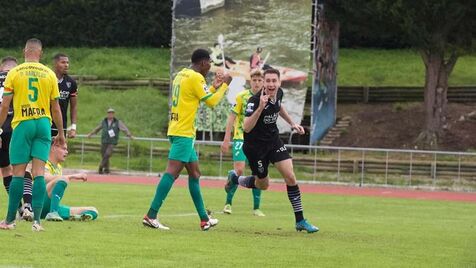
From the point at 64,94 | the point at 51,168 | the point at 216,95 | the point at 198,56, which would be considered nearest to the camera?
the point at 216,95

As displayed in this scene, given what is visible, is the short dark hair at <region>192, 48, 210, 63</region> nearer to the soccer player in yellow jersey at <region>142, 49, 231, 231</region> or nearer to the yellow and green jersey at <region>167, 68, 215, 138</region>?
the soccer player in yellow jersey at <region>142, 49, 231, 231</region>

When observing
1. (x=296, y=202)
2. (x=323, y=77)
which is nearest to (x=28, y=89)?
(x=296, y=202)

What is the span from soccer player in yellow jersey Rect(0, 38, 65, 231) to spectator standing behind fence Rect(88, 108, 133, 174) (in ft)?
72.9

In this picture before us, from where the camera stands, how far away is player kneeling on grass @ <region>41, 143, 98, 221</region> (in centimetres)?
1493

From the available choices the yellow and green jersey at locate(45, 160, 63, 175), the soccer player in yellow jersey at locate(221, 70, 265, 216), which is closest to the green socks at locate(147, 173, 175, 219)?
the yellow and green jersey at locate(45, 160, 63, 175)

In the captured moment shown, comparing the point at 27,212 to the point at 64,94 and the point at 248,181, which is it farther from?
the point at 248,181

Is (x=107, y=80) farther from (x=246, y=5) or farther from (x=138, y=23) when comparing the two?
(x=246, y=5)

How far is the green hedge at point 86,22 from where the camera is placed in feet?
178

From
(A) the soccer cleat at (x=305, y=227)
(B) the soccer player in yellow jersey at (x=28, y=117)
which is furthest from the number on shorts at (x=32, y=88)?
(A) the soccer cleat at (x=305, y=227)

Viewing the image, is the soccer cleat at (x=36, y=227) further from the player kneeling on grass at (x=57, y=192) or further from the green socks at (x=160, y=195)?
the green socks at (x=160, y=195)

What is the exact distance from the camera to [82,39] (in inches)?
2167

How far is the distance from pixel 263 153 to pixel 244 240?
194cm

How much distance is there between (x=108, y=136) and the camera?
119ft

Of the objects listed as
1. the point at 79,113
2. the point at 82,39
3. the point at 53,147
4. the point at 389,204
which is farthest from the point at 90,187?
the point at 82,39
